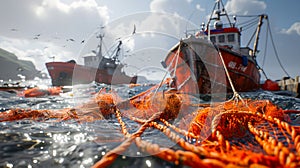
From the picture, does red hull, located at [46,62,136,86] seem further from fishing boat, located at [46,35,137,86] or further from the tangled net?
the tangled net

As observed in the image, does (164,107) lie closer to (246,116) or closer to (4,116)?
(246,116)

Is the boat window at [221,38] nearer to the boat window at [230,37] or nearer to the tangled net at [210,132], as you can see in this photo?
the boat window at [230,37]

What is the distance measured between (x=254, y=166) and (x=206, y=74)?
9414 millimetres

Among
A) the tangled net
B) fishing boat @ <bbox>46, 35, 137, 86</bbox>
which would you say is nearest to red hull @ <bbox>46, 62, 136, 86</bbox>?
fishing boat @ <bbox>46, 35, 137, 86</bbox>

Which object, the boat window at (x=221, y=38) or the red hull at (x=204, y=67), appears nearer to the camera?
the red hull at (x=204, y=67)

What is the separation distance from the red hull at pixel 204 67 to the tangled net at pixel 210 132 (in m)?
4.89

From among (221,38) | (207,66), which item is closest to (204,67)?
(207,66)

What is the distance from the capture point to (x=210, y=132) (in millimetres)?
2373

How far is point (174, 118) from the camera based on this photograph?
4.40 m

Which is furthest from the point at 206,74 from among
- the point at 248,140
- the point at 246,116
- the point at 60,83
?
the point at 60,83

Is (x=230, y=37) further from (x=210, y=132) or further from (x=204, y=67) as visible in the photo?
(x=210, y=132)

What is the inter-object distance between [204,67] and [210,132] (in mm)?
8073

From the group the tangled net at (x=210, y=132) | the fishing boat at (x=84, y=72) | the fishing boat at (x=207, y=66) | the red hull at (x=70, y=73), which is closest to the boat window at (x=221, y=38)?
the fishing boat at (x=207, y=66)

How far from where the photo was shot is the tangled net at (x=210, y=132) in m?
1.25
